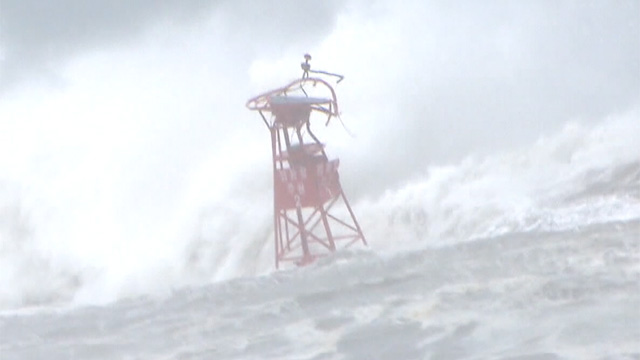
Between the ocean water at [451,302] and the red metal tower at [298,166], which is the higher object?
the red metal tower at [298,166]

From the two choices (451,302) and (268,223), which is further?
(268,223)

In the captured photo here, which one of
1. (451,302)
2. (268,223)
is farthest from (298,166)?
(451,302)

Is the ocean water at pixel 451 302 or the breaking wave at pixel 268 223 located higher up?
the breaking wave at pixel 268 223

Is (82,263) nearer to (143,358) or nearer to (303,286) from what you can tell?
(303,286)

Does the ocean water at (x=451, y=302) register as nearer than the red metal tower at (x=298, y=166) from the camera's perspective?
Yes

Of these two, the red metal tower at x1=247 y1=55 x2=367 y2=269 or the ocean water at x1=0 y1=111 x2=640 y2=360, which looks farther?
→ the red metal tower at x1=247 y1=55 x2=367 y2=269

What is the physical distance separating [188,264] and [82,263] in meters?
3.40

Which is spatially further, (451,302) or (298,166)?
(298,166)

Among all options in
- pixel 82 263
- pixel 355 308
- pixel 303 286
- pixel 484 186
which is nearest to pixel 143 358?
pixel 355 308

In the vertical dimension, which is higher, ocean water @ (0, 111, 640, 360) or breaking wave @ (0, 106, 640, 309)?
breaking wave @ (0, 106, 640, 309)

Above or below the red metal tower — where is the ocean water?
below

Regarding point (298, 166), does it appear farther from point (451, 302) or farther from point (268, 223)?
point (451, 302)

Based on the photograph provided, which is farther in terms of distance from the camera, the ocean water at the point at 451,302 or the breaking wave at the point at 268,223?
the breaking wave at the point at 268,223

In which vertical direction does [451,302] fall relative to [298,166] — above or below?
below
